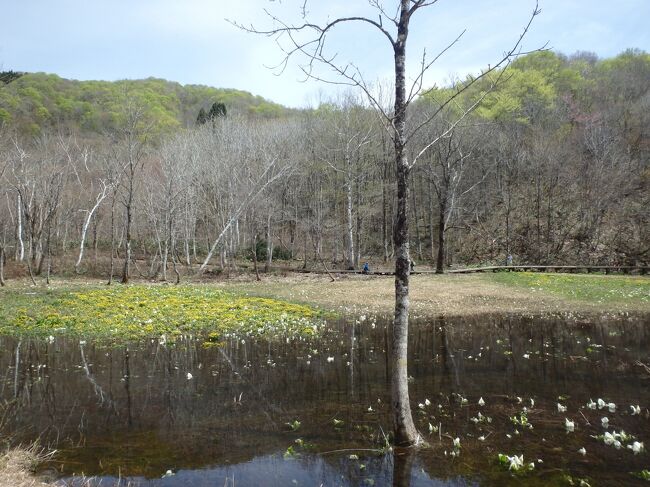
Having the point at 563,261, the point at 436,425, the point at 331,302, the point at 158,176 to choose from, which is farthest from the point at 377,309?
the point at 158,176

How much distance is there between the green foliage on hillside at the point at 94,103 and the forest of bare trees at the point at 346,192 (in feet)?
16.6

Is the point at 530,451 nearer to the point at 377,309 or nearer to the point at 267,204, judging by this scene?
the point at 377,309

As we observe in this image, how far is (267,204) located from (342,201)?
38.0ft

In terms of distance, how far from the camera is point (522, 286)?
3008 centimetres

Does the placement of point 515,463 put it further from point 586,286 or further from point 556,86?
point 556,86

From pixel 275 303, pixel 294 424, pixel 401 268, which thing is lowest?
pixel 294 424

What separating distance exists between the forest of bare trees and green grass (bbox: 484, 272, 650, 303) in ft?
37.2

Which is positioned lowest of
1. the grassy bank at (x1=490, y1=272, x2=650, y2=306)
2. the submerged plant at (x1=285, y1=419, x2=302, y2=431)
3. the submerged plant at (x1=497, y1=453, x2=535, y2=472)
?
the submerged plant at (x1=285, y1=419, x2=302, y2=431)

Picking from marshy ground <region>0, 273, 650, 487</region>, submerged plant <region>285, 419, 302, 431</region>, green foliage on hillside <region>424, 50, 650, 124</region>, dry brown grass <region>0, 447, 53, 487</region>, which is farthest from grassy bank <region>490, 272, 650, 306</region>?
green foliage on hillside <region>424, 50, 650, 124</region>

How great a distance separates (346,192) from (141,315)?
3658 cm

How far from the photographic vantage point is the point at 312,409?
9086 mm

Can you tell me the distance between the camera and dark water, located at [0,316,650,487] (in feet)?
21.6

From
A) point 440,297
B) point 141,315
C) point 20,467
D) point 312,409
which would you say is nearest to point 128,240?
point 141,315

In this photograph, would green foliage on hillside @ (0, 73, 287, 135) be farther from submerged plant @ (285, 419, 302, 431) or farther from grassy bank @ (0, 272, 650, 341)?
submerged plant @ (285, 419, 302, 431)
